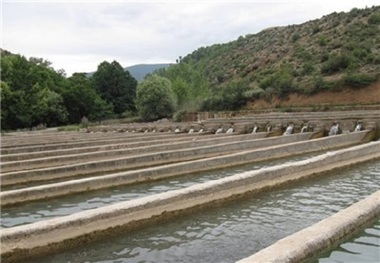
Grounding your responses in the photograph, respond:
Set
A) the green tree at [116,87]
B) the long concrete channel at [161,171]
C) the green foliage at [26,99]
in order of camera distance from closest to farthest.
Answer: the long concrete channel at [161,171] < the green foliage at [26,99] < the green tree at [116,87]

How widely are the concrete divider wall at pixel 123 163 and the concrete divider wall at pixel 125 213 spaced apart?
4.76 metres

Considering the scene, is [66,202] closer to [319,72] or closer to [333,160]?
[333,160]

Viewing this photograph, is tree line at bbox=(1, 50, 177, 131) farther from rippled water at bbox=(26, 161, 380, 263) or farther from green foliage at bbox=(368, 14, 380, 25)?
rippled water at bbox=(26, 161, 380, 263)

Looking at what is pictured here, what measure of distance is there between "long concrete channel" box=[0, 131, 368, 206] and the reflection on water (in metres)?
5.67

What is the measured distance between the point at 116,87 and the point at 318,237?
68.7 metres

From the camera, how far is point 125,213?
6.91 m

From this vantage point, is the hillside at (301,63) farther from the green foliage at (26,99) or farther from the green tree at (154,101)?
the green foliage at (26,99)

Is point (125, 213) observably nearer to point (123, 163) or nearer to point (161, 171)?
point (161, 171)

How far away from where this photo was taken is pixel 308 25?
83062 millimetres

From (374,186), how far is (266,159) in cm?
486

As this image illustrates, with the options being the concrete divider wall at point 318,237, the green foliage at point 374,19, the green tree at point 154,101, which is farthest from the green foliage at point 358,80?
the concrete divider wall at point 318,237

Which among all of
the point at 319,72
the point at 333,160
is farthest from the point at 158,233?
the point at 319,72

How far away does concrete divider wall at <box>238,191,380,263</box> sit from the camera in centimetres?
467

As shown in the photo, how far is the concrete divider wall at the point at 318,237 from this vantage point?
4.67 m
